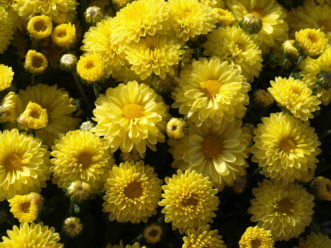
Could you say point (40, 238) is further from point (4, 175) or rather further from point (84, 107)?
point (84, 107)

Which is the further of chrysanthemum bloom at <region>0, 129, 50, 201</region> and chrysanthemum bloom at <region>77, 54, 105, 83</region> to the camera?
chrysanthemum bloom at <region>77, 54, 105, 83</region>

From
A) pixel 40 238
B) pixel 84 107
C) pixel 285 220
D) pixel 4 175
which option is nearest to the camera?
pixel 40 238

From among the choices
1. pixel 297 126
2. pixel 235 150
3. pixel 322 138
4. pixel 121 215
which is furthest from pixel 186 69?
pixel 322 138

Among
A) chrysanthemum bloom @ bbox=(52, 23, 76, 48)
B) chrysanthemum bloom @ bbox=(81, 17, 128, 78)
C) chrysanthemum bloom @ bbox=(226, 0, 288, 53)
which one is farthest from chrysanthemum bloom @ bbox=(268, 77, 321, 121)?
chrysanthemum bloom @ bbox=(52, 23, 76, 48)

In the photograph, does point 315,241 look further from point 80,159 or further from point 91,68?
point 91,68

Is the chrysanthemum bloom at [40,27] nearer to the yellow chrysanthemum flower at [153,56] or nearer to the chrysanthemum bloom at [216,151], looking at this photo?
the yellow chrysanthemum flower at [153,56]

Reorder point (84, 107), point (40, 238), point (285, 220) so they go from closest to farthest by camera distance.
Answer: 1. point (40, 238)
2. point (285, 220)
3. point (84, 107)

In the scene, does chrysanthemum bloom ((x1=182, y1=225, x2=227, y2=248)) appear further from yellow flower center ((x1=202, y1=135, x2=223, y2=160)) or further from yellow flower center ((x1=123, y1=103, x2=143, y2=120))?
yellow flower center ((x1=123, y1=103, x2=143, y2=120))
